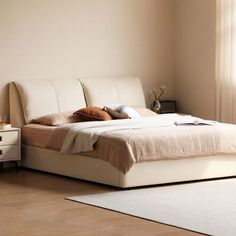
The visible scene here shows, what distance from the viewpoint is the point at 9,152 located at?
7094 millimetres

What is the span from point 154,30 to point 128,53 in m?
0.49

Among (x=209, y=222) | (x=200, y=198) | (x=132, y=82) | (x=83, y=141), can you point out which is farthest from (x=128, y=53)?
(x=209, y=222)

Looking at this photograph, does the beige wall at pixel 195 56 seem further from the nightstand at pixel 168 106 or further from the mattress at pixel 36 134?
the mattress at pixel 36 134

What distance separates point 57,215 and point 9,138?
208 centimetres

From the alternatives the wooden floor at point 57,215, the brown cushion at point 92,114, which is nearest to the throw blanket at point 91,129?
the brown cushion at point 92,114

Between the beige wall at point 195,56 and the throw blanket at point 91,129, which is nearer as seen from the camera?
the throw blanket at point 91,129

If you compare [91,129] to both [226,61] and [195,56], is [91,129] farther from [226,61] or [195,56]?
[195,56]

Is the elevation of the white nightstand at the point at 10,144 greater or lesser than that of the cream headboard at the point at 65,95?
lesser

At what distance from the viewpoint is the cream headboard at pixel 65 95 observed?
24.2ft

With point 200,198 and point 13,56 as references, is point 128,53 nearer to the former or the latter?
point 13,56

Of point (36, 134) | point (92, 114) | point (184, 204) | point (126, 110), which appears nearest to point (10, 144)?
point (36, 134)

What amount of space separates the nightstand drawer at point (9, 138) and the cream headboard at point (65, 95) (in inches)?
11.3

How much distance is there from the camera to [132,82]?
27.1 ft

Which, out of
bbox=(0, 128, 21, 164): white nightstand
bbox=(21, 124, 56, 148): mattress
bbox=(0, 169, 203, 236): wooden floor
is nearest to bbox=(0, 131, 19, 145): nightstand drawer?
bbox=(0, 128, 21, 164): white nightstand
